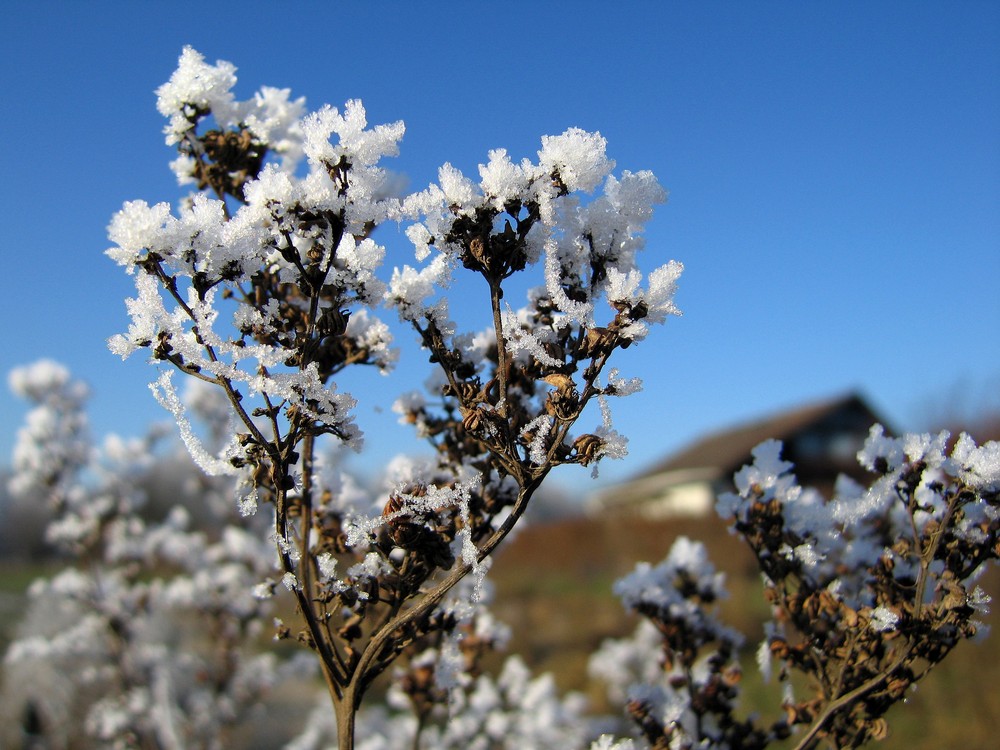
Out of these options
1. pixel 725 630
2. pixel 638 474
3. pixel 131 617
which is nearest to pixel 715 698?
pixel 725 630

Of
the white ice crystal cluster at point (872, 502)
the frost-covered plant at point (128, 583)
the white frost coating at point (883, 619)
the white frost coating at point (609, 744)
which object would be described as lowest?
the white frost coating at point (883, 619)

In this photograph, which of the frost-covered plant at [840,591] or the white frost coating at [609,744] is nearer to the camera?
the white frost coating at [609,744]

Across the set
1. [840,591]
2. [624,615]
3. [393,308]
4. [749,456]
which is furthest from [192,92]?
[749,456]

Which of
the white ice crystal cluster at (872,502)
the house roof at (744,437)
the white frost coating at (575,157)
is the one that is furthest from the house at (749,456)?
the white frost coating at (575,157)

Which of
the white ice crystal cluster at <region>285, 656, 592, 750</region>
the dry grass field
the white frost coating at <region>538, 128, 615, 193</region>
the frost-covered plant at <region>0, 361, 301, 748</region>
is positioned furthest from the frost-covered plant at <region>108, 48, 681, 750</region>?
the dry grass field

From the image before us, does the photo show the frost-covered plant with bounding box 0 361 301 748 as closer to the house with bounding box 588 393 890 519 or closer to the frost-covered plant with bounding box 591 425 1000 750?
the frost-covered plant with bounding box 591 425 1000 750

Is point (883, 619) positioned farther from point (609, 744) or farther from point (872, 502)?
point (609, 744)

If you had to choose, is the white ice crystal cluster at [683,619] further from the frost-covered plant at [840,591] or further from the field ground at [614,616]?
the field ground at [614,616]
